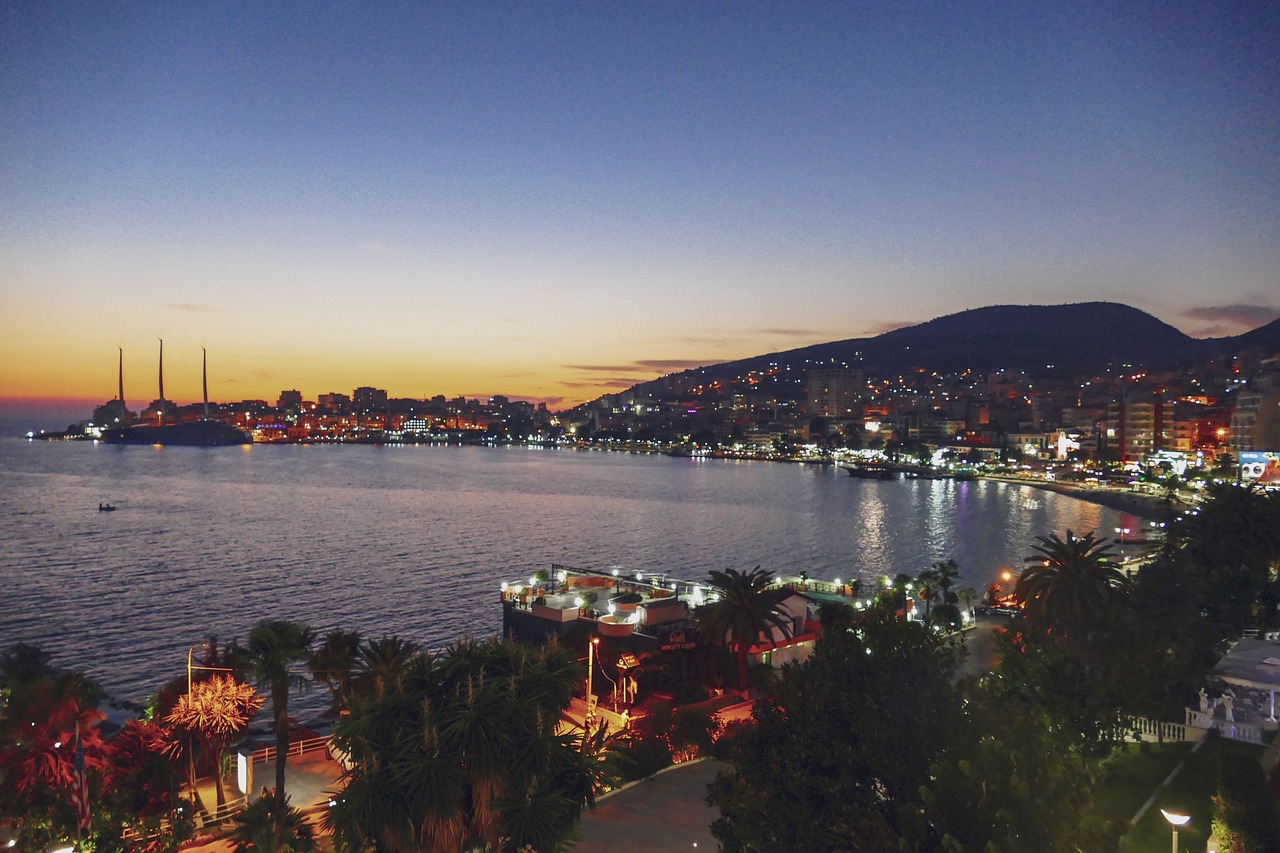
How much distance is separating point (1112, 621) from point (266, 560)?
38553 mm

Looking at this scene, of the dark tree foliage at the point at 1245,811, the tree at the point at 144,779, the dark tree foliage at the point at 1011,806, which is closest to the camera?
the dark tree foliage at the point at 1011,806

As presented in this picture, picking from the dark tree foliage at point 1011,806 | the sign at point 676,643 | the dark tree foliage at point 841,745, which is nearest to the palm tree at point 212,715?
Answer: the dark tree foliage at point 841,745

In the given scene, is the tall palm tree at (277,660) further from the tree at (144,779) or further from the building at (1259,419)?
the building at (1259,419)

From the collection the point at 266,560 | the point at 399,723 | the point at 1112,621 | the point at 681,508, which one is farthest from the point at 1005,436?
the point at 399,723

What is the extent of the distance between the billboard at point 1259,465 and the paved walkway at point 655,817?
6171cm

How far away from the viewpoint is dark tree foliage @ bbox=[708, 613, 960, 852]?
6.55 m

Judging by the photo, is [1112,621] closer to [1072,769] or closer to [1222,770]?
[1222,770]

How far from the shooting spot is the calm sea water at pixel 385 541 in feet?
97.1

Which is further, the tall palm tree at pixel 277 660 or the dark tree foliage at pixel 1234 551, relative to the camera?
the dark tree foliage at pixel 1234 551

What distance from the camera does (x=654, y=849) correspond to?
8.86m

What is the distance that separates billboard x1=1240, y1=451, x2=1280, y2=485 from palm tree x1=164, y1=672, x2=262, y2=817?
65330mm

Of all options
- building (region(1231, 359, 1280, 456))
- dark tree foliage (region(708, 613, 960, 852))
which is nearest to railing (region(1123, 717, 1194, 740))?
dark tree foliage (region(708, 613, 960, 852))

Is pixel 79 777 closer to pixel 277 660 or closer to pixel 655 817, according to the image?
pixel 277 660

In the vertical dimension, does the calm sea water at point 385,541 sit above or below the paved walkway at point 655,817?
below
